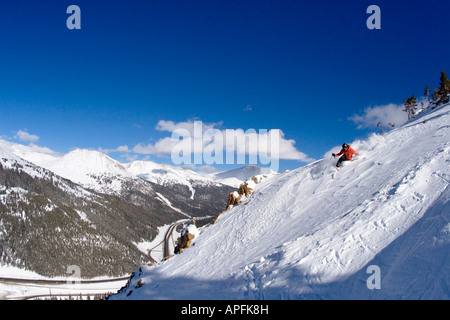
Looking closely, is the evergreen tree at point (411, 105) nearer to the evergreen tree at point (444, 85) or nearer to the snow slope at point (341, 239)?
the evergreen tree at point (444, 85)

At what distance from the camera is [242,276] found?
11148mm

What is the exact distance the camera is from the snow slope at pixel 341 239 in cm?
791

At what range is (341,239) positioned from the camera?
10.2 meters

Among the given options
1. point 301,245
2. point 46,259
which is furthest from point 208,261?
point 46,259

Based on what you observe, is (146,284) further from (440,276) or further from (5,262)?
(5,262)

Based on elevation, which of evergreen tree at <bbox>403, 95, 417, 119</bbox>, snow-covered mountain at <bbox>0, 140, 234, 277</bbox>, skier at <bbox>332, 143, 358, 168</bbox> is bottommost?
snow-covered mountain at <bbox>0, 140, 234, 277</bbox>

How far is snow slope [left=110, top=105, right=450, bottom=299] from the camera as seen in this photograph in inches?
311
